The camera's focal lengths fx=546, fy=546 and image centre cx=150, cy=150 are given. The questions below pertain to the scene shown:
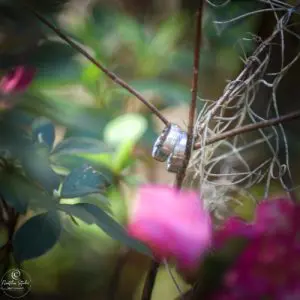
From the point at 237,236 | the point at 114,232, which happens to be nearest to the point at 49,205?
the point at 114,232

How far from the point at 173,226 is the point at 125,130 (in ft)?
0.80

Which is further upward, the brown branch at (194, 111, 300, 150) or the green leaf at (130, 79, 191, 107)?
the brown branch at (194, 111, 300, 150)

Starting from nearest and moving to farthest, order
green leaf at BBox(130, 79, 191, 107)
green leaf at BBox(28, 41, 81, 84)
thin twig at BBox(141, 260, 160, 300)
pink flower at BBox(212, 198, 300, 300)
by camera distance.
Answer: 1. pink flower at BBox(212, 198, 300, 300)
2. thin twig at BBox(141, 260, 160, 300)
3. green leaf at BBox(28, 41, 81, 84)
4. green leaf at BBox(130, 79, 191, 107)

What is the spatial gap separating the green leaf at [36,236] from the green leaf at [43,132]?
0.08 m

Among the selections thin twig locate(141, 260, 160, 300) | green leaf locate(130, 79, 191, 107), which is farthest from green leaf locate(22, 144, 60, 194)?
green leaf locate(130, 79, 191, 107)

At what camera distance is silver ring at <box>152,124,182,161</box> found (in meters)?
0.42

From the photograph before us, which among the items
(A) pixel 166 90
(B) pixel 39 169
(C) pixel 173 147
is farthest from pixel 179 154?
(A) pixel 166 90

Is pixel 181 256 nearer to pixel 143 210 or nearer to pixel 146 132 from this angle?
pixel 143 210

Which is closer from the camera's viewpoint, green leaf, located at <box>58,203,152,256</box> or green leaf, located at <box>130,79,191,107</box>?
green leaf, located at <box>58,203,152,256</box>

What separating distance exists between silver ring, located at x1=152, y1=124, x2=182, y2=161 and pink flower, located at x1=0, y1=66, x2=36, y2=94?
0.14 metres

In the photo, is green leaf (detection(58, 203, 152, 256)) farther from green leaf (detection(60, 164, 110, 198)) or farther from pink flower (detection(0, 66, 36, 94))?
pink flower (detection(0, 66, 36, 94))

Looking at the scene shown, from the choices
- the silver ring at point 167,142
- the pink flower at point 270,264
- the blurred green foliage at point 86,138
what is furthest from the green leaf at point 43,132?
the pink flower at point 270,264

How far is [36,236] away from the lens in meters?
0.43

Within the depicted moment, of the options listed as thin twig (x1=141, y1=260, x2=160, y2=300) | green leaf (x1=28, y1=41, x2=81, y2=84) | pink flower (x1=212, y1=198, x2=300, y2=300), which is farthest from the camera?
green leaf (x1=28, y1=41, x2=81, y2=84)
